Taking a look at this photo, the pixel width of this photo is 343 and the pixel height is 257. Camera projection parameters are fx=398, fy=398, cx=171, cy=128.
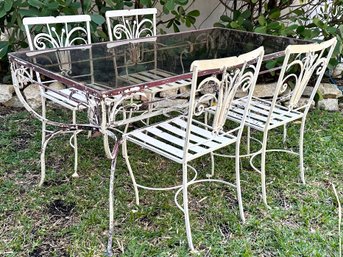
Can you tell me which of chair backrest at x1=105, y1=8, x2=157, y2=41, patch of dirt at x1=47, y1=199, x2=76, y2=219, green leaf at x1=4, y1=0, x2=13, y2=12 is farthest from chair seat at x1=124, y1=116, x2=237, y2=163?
green leaf at x1=4, y1=0, x2=13, y2=12

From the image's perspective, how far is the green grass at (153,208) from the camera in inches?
78.8

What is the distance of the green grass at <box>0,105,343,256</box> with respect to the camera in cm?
200

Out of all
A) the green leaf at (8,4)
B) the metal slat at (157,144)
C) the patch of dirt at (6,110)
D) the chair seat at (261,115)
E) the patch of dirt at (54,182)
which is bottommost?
the patch of dirt at (6,110)

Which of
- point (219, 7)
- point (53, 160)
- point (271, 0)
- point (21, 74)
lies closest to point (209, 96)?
point (21, 74)

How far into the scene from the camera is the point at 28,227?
6.88 feet

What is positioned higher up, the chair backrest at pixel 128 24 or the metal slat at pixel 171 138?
the chair backrest at pixel 128 24

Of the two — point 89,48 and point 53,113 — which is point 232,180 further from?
point 53,113

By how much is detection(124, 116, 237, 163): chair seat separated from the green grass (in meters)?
0.44

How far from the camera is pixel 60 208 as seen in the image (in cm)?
226

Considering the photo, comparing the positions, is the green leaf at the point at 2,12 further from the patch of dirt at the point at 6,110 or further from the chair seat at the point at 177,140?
the chair seat at the point at 177,140

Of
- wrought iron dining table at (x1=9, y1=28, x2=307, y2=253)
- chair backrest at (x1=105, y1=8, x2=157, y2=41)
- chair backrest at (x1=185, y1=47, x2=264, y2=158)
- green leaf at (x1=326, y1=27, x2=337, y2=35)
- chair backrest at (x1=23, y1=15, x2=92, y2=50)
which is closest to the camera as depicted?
chair backrest at (x1=185, y1=47, x2=264, y2=158)

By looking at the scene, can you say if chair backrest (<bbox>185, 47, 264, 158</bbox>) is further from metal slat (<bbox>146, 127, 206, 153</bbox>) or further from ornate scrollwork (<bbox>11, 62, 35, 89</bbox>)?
ornate scrollwork (<bbox>11, 62, 35, 89</bbox>)

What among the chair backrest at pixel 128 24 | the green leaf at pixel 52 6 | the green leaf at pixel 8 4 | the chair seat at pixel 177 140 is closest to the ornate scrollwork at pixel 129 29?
the chair backrest at pixel 128 24

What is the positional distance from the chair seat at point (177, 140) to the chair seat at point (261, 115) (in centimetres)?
30
